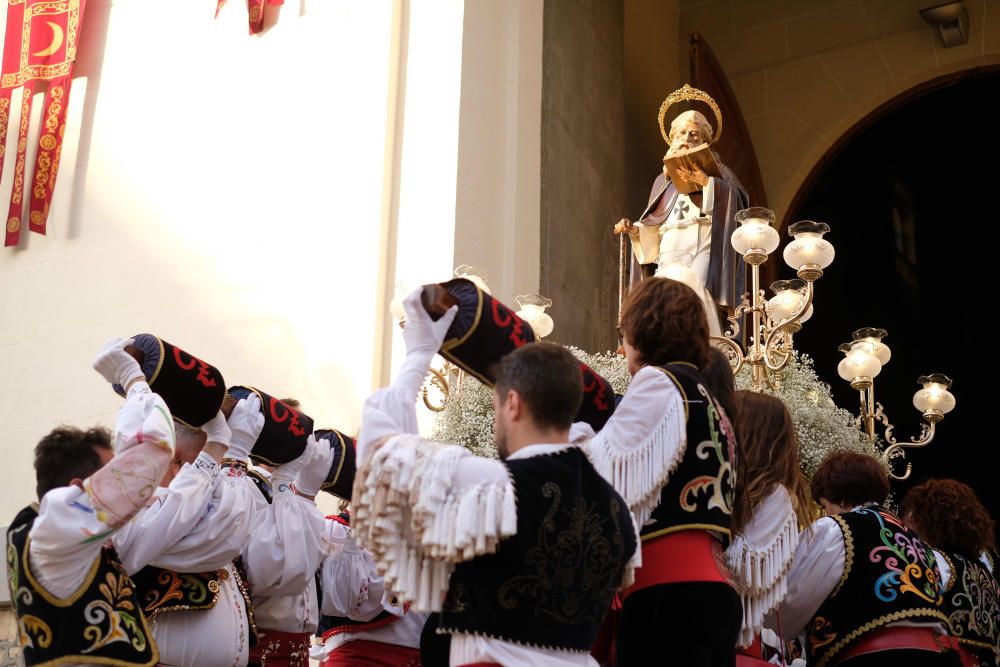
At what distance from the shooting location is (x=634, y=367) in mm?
3127

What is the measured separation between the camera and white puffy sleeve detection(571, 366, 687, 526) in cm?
285

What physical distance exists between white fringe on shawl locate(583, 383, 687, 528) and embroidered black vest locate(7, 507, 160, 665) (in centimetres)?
117

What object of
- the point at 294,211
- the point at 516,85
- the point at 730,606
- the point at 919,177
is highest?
the point at 919,177

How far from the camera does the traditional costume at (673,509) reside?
2812 millimetres

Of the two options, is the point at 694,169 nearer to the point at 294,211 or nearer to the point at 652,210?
the point at 652,210

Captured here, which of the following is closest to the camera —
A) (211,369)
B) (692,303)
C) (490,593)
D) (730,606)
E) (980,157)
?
(490,593)

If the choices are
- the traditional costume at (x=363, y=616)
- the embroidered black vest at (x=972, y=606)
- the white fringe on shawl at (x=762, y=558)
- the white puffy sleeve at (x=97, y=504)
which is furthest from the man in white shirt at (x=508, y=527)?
the embroidered black vest at (x=972, y=606)

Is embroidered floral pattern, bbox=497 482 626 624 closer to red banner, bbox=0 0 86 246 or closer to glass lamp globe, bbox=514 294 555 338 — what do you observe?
glass lamp globe, bbox=514 294 555 338

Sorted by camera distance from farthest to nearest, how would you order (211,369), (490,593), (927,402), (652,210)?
(652,210), (927,402), (211,369), (490,593)

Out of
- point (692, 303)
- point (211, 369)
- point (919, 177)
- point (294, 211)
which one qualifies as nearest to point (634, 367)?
point (692, 303)

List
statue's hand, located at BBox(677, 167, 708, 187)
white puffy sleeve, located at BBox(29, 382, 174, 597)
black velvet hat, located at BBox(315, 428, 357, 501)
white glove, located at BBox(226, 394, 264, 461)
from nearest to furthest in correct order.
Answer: white puffy sleeve, located at BBox(29, 382, 174, 597)
white glove, located at BBox(226, 394, 264, 461)
black velvet hat, located at BBox(315, 428, 357, 501)
statue's hand, located at BBox(677, 167, 708, 187)

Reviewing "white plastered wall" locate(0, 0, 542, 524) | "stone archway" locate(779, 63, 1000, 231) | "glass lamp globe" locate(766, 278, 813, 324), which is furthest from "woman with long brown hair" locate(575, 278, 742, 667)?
"stone archway" locate(779, 63, 1000, 231)

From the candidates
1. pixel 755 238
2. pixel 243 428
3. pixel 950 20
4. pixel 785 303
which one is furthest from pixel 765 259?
pixel 950 20

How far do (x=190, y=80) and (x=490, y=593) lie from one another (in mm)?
7028
